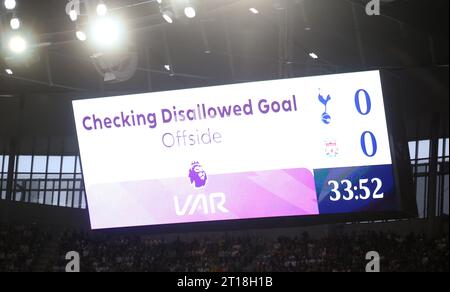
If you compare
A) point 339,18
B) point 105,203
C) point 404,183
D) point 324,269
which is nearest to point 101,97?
point 105,203

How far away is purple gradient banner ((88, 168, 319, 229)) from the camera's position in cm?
855

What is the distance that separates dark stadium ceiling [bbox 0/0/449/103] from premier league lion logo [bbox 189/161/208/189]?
2.73m

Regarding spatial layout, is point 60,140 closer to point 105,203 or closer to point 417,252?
point 417,252

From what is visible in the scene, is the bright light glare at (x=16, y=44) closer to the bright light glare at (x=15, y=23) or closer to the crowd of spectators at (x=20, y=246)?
the bright light glare at (x=15, y=23)

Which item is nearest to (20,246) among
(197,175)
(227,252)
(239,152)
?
(227,252)

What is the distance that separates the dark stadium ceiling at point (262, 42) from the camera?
12.0m

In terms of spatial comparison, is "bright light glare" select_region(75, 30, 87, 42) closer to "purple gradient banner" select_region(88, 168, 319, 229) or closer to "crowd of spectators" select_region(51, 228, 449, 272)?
"purple gradient banner" select_region(88, 168, 319, 229)

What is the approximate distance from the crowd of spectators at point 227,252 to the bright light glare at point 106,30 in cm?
1093

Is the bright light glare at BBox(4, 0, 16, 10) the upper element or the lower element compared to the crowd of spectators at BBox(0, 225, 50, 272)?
upper

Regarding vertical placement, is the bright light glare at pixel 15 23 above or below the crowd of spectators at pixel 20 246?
above

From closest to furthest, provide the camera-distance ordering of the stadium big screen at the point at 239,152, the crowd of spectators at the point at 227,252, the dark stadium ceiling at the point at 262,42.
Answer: the stadium big screen at the point at 239,152 < the dark stadium ceiling at the point at 262,42 < the crowd of spectators at the point at 227,252

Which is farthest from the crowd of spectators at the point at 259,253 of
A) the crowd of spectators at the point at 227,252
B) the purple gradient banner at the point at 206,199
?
the purple gradient banner at the point at 206,199

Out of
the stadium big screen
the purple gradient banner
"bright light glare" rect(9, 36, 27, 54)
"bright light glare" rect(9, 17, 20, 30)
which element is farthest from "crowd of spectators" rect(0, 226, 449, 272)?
"bright light glare" rect(9, 17, 20, 30)
